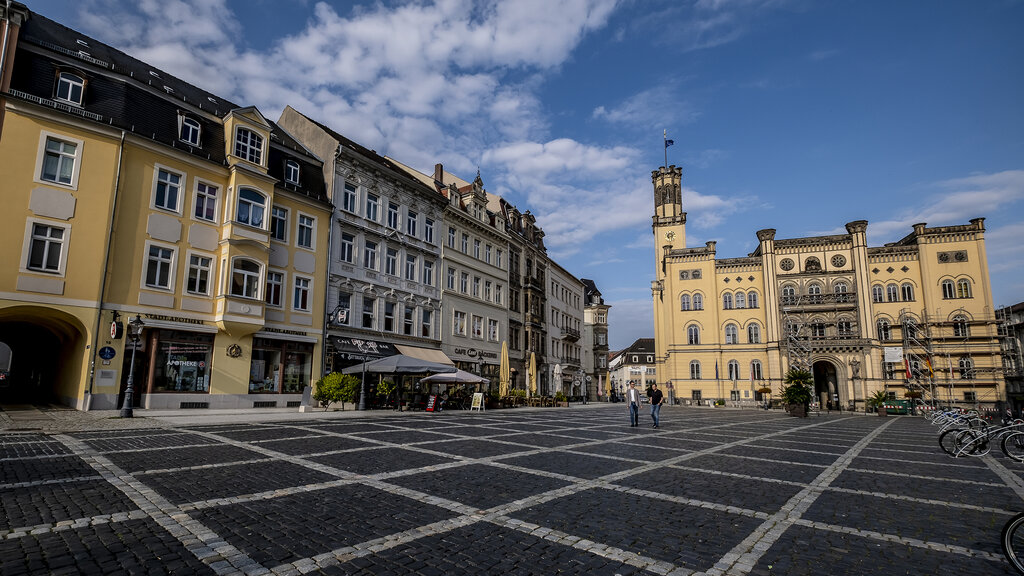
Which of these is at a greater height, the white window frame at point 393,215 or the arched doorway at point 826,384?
the white window frame at point 393,215

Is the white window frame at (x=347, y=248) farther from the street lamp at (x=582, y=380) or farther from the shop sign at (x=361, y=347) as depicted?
the street lamp at (x=582, y=380)

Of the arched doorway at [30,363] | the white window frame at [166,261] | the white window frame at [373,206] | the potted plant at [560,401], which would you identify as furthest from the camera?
the potted plant at [560,401]

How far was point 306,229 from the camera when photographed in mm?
26859

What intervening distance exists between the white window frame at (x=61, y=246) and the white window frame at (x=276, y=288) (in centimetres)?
750

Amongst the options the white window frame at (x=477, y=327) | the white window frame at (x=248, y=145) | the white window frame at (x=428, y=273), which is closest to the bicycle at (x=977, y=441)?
the white window frame at (x=428, y=273)

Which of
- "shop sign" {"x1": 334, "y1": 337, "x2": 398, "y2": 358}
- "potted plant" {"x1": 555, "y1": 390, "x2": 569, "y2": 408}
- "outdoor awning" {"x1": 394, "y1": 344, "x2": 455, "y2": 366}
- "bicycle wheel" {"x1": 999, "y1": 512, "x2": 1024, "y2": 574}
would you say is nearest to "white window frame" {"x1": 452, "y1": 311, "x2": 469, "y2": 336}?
"outdoor awning" {"x1": 394, "y1": 344, "x2": 455, "y2": 366}

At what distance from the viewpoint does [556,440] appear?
44.3ft

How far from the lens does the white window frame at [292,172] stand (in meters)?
26.4

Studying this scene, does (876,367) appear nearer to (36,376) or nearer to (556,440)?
(556,440)

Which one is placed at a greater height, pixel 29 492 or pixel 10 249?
pixel 10 249

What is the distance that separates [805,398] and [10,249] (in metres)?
37.7

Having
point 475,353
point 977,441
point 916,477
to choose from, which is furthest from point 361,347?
point 977,441

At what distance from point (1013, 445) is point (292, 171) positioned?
29.2m

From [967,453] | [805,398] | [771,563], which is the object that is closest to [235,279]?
[771,563]
